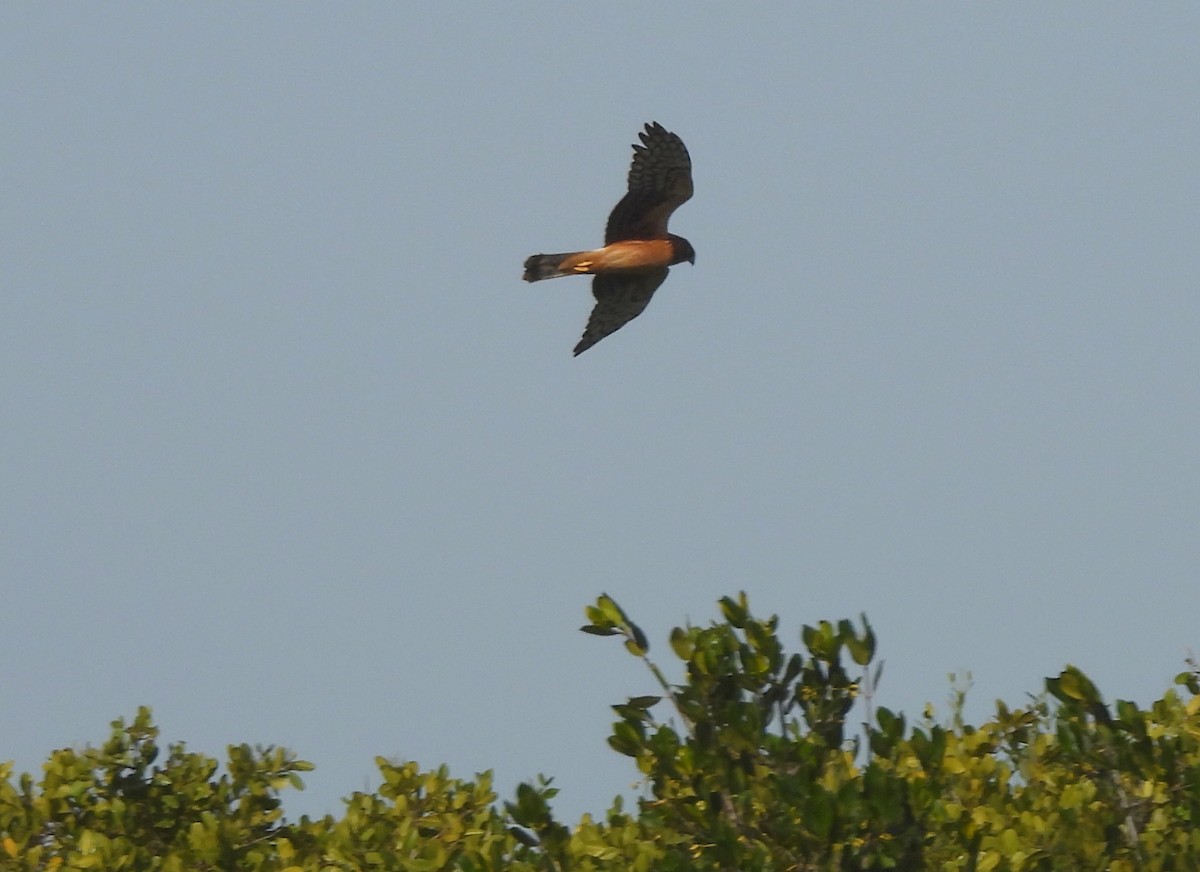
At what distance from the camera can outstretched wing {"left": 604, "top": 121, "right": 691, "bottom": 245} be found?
17.7 meters

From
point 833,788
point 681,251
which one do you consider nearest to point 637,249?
point 681,251

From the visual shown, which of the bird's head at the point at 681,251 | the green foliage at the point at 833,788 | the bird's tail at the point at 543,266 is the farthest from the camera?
the bird's head at the point at 681,251

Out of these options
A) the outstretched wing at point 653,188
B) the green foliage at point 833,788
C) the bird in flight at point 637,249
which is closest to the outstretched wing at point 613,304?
the bird in flight at point 637,249

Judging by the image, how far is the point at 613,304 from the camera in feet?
60.0

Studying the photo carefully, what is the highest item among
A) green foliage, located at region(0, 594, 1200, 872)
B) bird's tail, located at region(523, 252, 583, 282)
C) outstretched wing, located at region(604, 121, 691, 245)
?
outstretched wing, located at region(604, 121, 691, 245)

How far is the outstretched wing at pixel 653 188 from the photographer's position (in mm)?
17719

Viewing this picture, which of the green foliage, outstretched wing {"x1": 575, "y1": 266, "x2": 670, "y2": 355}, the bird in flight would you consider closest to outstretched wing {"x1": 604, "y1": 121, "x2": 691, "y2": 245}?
the bird in flight

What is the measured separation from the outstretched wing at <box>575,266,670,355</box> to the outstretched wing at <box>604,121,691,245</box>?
435mm

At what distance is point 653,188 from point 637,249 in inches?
24.0

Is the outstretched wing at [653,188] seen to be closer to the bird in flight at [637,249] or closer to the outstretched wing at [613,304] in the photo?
the bird in flight at [637,249]

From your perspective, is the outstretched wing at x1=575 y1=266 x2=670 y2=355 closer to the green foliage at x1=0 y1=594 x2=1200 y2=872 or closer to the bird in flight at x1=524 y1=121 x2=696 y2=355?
the bird in flight at x1=524 y1=121 x2=696 y2=355

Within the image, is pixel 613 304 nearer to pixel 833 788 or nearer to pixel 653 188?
pixel 653 188

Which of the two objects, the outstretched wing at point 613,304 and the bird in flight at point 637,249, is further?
the outstretched wing at point 613,304

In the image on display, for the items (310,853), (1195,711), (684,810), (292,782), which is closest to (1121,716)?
(1195,711)
